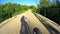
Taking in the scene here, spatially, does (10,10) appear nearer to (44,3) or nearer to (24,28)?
(24,28)

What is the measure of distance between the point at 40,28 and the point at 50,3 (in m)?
0.90

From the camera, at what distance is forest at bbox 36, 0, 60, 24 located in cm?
258

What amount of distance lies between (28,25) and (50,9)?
0.81m

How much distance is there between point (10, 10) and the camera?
7.78 ft

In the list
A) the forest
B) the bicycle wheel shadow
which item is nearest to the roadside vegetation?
the forest

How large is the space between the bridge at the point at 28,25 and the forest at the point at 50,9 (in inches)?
13.2

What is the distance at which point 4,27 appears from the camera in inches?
77.4

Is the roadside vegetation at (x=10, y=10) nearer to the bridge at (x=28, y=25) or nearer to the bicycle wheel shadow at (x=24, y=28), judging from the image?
the bridge at (x=28, y=25)

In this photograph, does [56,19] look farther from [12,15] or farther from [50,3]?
[12,15]

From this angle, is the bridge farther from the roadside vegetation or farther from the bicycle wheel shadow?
the roadside vegetation

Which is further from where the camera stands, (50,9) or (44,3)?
(44,3)

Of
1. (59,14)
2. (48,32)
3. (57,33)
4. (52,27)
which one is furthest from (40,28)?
(59,14)

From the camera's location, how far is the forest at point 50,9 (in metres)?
2.58

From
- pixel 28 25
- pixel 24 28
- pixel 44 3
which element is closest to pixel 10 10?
pixel 28 25
